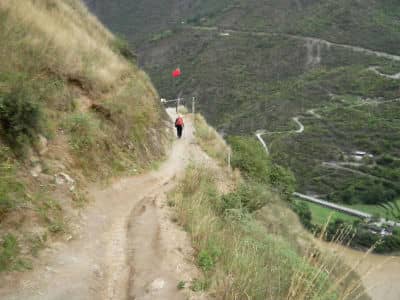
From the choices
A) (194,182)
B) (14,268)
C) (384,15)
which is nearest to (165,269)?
(14,268)

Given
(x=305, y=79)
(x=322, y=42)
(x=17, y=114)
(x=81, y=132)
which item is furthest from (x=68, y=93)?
(x=322, y=42)

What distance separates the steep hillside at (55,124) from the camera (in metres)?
5.84

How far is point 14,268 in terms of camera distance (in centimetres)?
482

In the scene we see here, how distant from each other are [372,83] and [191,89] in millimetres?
23608

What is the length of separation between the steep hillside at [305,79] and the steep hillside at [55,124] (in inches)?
1041

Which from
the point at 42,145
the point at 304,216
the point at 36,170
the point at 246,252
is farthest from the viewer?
the point at 304,216

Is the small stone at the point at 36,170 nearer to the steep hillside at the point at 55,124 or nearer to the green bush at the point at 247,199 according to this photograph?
the steep hillside at the point at 55,124

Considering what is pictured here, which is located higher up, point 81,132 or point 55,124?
point 55,124

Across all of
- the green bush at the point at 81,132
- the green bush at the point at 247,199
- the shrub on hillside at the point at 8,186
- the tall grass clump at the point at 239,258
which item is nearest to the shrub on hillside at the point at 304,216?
the green bush at the point at 247,199

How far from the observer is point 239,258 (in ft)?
16.1

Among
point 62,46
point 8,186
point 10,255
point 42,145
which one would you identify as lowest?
point 10,255

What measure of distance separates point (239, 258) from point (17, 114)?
3878 millimetres

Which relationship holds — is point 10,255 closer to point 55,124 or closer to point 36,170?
point 36,170

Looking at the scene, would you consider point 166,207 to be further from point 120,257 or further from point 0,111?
point 0,111
